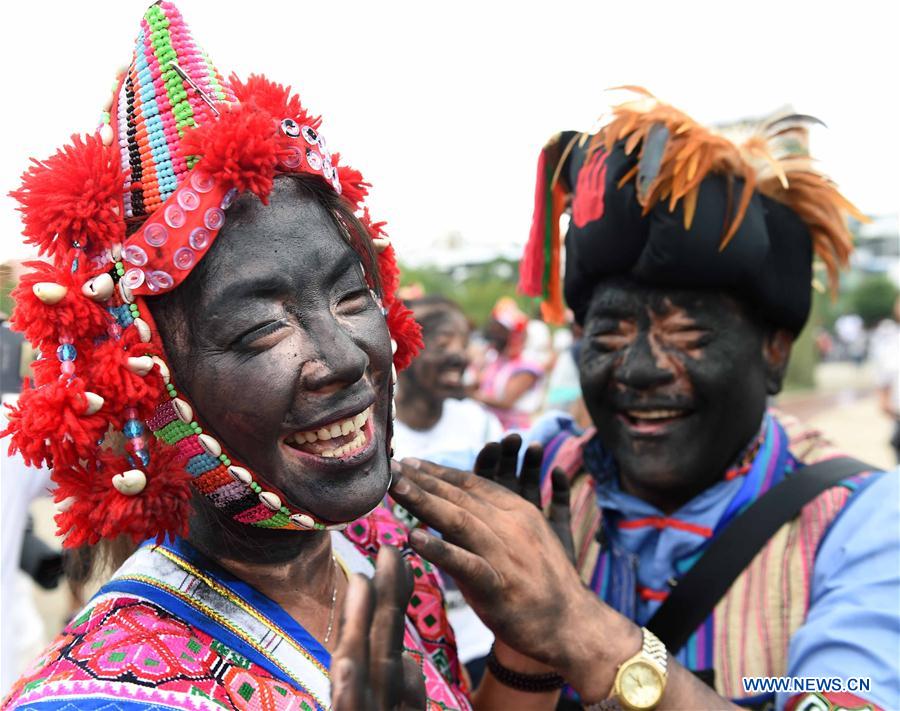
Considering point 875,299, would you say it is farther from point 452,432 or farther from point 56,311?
point 56,311

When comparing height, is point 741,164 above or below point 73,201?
below

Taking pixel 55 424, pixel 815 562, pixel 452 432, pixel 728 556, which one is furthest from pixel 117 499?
pixel 452 432

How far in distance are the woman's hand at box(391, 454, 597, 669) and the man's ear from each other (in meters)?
0.97

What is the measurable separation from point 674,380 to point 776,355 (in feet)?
1.38

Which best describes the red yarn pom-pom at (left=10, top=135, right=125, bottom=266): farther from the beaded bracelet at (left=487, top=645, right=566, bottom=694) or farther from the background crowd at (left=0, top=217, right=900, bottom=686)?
the beaded bracelet at (left=487, top=645, right=566, bottom=694)

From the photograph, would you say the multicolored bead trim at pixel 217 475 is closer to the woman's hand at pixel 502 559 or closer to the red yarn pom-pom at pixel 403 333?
the woman's hand at pixel 502 559

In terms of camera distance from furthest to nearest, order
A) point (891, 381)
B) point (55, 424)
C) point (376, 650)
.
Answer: point (891, 381) < point (55, 424) < point (376, 650)

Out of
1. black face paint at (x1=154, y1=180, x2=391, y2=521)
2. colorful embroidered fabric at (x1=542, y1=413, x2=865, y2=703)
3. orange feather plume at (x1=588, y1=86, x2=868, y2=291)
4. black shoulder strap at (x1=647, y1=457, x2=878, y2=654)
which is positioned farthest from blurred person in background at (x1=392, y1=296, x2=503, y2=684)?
black face paint at (x1=154, y1=180, x2=391, y2=521)

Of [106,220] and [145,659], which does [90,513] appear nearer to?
[145,659]

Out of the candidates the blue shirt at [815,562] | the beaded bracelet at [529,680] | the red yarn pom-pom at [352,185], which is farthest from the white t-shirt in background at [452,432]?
the red yarn pom-pom at [352,185]

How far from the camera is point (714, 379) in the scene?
212 cm

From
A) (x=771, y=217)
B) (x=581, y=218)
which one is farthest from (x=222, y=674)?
(x=771, y=217)

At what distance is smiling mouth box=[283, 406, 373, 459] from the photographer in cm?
141

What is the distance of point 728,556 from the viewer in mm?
2102
